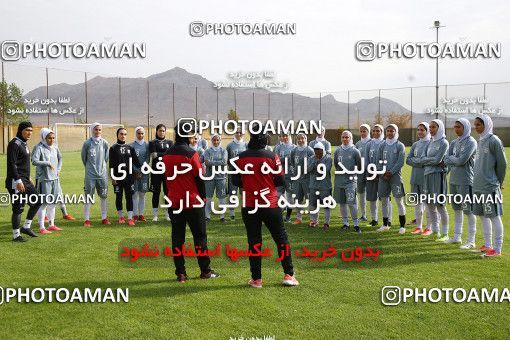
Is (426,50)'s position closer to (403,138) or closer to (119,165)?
(119,165)

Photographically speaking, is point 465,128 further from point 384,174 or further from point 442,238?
point 442,238

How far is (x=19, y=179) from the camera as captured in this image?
8938mm

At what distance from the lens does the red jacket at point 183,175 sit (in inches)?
249

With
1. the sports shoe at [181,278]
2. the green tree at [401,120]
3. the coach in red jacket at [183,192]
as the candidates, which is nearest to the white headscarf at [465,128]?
the coach in red jacket at [183,192]

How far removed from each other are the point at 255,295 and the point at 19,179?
568 cm

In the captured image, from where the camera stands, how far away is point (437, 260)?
25.4 feet

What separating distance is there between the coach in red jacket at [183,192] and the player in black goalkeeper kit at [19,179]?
412 centimetres

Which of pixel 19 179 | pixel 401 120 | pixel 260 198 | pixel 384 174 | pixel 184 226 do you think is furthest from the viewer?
pixel 401 120

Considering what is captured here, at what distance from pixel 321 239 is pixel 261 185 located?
11.6 feet

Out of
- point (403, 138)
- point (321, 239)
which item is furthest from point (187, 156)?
point (403, 138)

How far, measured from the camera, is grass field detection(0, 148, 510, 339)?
494cm

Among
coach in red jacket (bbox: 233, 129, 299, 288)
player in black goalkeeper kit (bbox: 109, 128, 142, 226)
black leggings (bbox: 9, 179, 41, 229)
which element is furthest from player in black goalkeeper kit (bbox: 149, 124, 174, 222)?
coach in red jacket (bbox: 233, 129, 299, 288)

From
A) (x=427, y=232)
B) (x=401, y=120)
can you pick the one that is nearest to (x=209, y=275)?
(x=427, y=232)

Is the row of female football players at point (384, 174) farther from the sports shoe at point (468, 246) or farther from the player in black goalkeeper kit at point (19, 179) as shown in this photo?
the player in black goalkeeper kit at point (19, 179)
